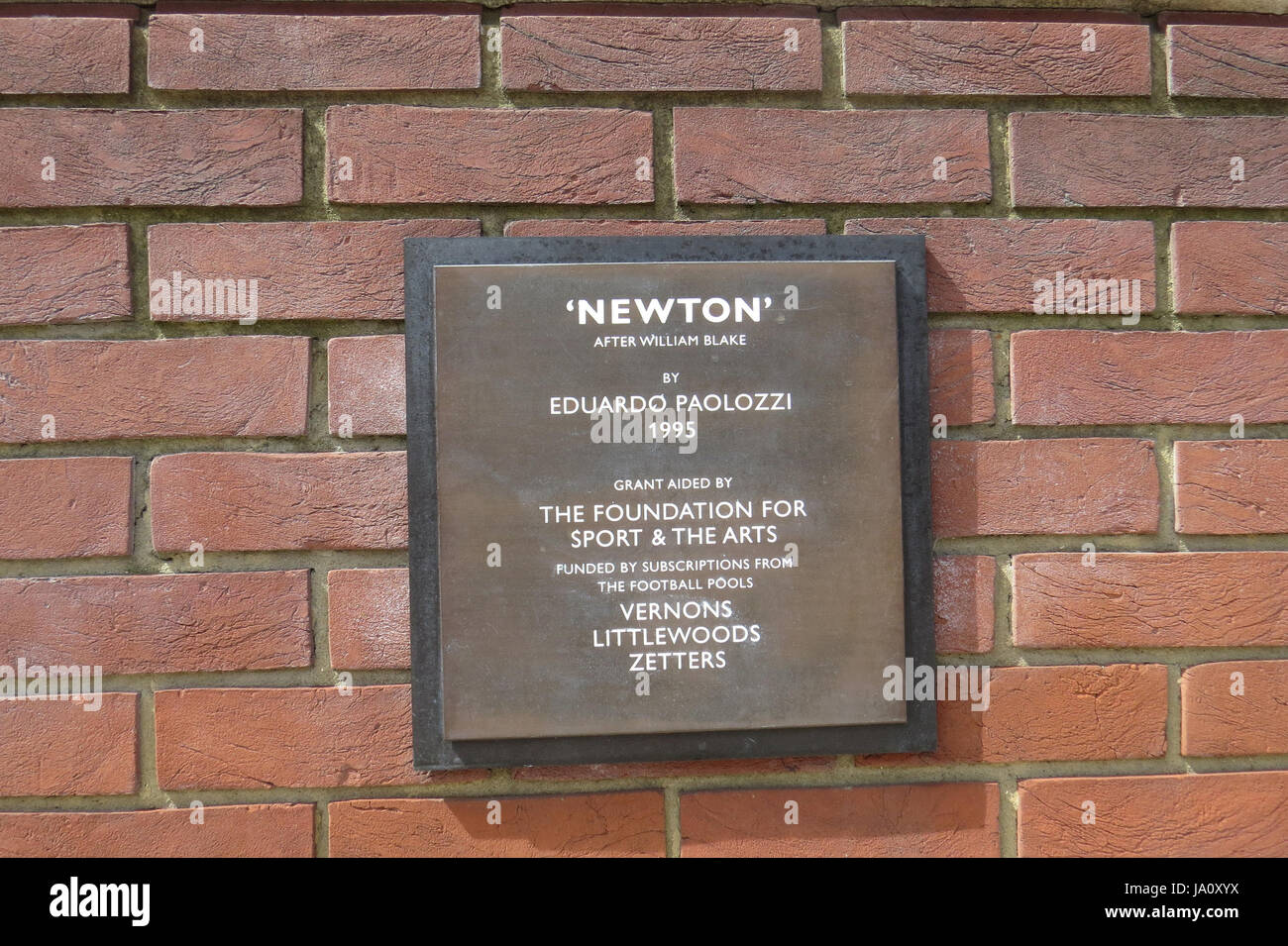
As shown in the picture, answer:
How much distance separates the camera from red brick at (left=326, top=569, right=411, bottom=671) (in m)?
1.09

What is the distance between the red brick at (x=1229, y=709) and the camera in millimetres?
1139

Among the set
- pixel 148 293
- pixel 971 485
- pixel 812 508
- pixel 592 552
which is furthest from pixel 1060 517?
pixel 148 293

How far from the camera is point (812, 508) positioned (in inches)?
42.8

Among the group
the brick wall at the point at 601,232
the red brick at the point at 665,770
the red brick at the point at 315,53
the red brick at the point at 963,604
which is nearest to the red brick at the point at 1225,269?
the brick wall at the point at 601,232

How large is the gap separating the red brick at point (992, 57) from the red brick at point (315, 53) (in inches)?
21.9

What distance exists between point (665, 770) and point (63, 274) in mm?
1059

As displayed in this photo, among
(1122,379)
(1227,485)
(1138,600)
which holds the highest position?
(1122,379)

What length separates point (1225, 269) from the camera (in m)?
1.15

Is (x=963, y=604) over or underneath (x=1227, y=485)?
underneath

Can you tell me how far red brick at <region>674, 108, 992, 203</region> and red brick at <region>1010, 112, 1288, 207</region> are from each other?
75mm

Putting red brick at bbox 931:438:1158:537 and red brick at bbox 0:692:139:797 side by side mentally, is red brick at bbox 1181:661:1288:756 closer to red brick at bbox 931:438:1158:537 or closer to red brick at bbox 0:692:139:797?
red brick at bbox 931:438:1158:537

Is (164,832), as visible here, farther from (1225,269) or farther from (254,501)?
(1225,269)

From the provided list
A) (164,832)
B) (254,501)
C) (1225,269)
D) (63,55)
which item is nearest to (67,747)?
(164,832)

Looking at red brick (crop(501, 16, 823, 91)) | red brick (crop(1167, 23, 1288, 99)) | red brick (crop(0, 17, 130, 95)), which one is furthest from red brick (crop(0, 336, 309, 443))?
red brick (crop(1167, 23, 1288, 99))
